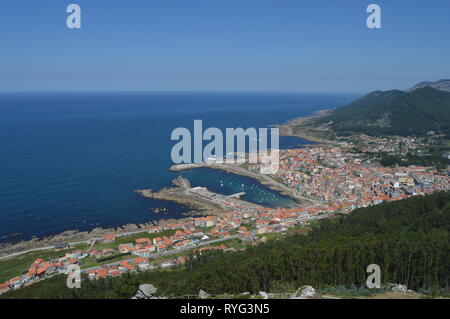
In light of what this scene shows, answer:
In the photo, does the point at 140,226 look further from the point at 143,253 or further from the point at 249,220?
the point at 249,220

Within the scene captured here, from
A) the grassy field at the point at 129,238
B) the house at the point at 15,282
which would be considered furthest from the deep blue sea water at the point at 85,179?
the house at the point at 15,282

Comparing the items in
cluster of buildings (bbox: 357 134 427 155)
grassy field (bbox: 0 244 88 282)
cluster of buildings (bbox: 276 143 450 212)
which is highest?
cluster of buildings (bbox: 357 134 427 155)

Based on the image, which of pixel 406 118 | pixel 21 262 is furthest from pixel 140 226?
pixel 406 118

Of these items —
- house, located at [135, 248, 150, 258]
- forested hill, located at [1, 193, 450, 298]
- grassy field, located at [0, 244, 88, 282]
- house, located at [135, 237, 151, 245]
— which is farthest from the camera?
house, located at [135, 237, 151, 245]

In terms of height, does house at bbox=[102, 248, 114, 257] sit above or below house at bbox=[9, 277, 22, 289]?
above

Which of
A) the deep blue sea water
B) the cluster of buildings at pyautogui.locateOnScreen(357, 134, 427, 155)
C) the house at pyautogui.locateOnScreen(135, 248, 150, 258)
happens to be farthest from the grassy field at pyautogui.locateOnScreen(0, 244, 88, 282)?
the cluster of buildings at pyautogui.locateOnScreen(357, 134, 427, 155)

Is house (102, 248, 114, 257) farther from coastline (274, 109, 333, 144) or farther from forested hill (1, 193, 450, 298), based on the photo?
coastline (274, 109, 333, 144)
